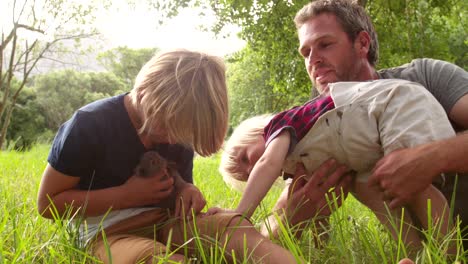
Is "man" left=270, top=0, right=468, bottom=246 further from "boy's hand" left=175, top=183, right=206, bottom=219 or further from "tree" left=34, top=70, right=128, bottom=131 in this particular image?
"tree" left=34, top=70, right=128, bottom=131

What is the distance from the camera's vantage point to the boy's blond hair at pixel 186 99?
2133mm

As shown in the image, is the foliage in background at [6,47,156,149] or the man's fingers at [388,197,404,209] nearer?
the man's fingers at [388,197,404,209]

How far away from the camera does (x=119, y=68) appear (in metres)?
41.0

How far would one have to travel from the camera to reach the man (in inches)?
74.0

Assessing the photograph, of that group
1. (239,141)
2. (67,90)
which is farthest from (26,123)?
(239,141)

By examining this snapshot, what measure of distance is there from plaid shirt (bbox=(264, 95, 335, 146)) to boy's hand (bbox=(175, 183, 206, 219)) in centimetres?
40

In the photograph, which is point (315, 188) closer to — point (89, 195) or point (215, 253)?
point (215, 253)

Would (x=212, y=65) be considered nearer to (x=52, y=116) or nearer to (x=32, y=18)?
(x=32, y=18)

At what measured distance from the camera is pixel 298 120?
2135 mm

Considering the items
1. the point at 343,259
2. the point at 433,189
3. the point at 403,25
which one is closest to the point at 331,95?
the point at 433,189

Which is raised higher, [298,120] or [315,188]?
[298,120]

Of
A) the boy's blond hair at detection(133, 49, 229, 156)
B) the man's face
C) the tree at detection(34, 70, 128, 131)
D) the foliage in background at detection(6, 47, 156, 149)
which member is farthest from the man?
the tree at detection(34, 70, 128, 131)

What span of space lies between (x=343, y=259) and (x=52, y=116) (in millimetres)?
29266

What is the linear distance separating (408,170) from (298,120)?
A: 50 centimetres
